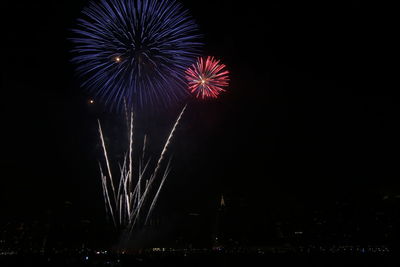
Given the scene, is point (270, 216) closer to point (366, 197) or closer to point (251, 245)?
point (251, 245)

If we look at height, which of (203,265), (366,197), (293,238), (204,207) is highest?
(366,197)

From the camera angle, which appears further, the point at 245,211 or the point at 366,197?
the point at 366,197

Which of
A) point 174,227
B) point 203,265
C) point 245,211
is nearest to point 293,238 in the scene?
point 245,211

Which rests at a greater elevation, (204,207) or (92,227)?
(204,207)

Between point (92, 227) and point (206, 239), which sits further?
point (206, 239)

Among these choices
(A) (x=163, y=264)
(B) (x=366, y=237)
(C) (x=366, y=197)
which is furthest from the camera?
(C) (x=366, y=197)

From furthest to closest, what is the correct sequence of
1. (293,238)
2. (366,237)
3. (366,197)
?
1. (366,197)
2. (366,237)
3. (293,238)

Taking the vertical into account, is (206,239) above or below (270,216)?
below

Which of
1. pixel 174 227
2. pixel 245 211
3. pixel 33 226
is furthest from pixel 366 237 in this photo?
pixel 33 226

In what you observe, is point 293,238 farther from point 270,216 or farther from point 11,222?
point 11,222
